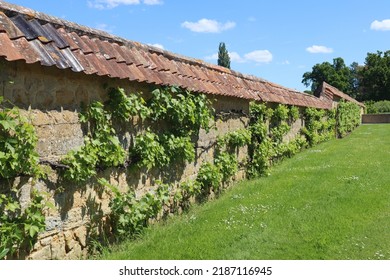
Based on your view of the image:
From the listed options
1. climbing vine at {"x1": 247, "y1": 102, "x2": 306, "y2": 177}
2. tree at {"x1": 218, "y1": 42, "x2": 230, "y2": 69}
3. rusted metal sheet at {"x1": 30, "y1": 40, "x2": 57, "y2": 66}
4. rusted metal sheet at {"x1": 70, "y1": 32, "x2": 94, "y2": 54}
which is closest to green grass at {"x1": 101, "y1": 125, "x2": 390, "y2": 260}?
climbing vine at {"x1": 247, "y1": 102, "x2": 306, "y2": 177}

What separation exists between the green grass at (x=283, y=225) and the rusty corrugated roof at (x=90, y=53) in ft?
6.79

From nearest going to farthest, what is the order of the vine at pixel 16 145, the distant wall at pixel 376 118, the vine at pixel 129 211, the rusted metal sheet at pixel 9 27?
the vine at pixel 16 145, the rusted metal sheet at pixel 9 27, the vine at pixel 129 211, the distant wall at pixel 376 118

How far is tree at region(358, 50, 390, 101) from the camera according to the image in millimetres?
70094

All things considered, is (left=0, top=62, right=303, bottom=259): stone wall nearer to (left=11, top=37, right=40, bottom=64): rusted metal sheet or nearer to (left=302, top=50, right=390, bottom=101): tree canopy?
(left=11, top=37, right=40, bottom=64): rusted metal sheet

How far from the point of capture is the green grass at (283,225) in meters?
4.79

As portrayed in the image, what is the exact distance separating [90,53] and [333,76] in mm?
80927

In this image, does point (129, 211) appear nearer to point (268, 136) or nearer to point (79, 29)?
point (79, 29)

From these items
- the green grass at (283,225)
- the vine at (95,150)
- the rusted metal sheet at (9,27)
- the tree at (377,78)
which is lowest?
the green grass at (283,225)

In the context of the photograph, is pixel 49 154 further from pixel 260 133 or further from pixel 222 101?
pixel 260 133

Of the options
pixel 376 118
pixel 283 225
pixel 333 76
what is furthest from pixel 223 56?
pixel 283 225

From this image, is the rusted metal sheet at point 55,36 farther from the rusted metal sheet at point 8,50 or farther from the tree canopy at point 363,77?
the tree canopy at point 363,77

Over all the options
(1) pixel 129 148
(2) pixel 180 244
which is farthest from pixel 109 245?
(1) pixel 129 148

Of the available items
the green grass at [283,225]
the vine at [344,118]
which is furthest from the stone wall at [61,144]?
the vine at [344,118]

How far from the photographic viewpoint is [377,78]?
71.2 m
